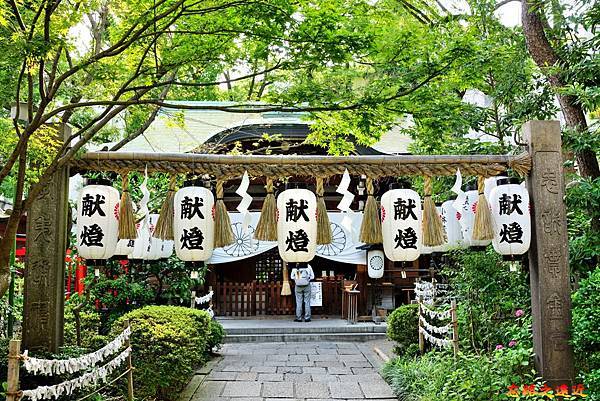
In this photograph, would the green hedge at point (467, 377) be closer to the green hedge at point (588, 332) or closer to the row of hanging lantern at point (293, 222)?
the green hedge at point (588, 332)

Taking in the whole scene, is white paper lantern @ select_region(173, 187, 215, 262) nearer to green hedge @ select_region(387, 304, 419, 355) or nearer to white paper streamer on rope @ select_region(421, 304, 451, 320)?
Answer: white paper streamer on rope @ select_region(421, 304, 451, 320)

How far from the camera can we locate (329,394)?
7.82 m

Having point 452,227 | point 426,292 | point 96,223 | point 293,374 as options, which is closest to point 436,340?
point 293,374

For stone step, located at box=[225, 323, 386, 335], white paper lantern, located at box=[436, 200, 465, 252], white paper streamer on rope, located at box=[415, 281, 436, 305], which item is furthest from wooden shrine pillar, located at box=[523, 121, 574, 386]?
stone step, located at box=[225, 323, 386, 335]

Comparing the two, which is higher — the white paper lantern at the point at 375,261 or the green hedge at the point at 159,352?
the white paper lantern at the point at 375,261

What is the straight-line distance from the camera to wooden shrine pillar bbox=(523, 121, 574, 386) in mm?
4957

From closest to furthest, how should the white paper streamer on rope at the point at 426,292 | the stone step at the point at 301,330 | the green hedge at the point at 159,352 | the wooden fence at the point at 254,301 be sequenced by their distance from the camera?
the green hedge at the point at 159,352
the white paper streamer on rope at the point at 426,292
the stone step at the point at 301,330
the wooden fence at the point at 254,301

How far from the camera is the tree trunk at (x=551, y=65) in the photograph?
7.68 m

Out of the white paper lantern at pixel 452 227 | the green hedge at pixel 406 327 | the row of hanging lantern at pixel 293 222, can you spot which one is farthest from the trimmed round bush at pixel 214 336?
the white paper lantern at pixel 452 227

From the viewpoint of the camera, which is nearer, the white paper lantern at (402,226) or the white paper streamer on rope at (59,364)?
the white paper streamer on rope at (59,364)

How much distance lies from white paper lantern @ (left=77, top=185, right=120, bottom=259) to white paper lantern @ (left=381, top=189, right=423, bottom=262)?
2631 millimetres

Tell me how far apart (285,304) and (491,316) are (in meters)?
9.27

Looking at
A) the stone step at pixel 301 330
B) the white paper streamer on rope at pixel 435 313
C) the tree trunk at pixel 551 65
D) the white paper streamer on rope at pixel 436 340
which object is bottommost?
the stone step at pixel 301 330

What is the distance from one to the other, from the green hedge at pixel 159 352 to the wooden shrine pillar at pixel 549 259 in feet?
14.1
